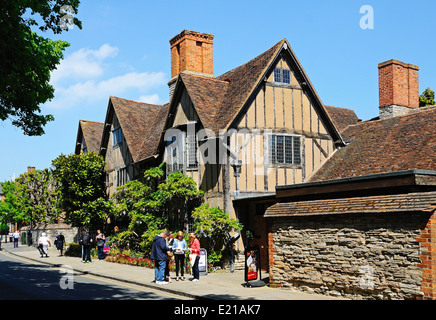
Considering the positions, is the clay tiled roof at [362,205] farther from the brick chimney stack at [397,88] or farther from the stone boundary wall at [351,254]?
the brick chimney stack at [397,88]

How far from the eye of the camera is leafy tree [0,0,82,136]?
1360cm

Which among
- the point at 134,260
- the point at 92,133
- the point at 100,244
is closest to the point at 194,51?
the point at 100,244

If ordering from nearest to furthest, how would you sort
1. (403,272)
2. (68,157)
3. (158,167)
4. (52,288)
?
(403,272)
(52,288)
(158,167)
(68,157)

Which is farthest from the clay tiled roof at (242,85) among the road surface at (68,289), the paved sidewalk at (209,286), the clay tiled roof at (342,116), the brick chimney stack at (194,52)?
the road surface at (68,289)

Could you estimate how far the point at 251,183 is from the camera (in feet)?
70.1

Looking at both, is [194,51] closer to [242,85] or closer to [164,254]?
[242,85]

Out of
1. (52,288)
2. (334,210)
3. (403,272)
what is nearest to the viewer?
(403,272)

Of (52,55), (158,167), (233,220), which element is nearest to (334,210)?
(233,220)

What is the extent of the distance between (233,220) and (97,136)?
67.1ft

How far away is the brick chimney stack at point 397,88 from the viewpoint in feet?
79.2

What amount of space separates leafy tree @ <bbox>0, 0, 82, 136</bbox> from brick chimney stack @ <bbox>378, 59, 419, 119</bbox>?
1515 cm

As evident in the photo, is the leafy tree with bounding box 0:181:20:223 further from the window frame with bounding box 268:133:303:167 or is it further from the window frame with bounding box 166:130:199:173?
the window frame with bounding box 268:133:303:167

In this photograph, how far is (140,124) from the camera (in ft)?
102
